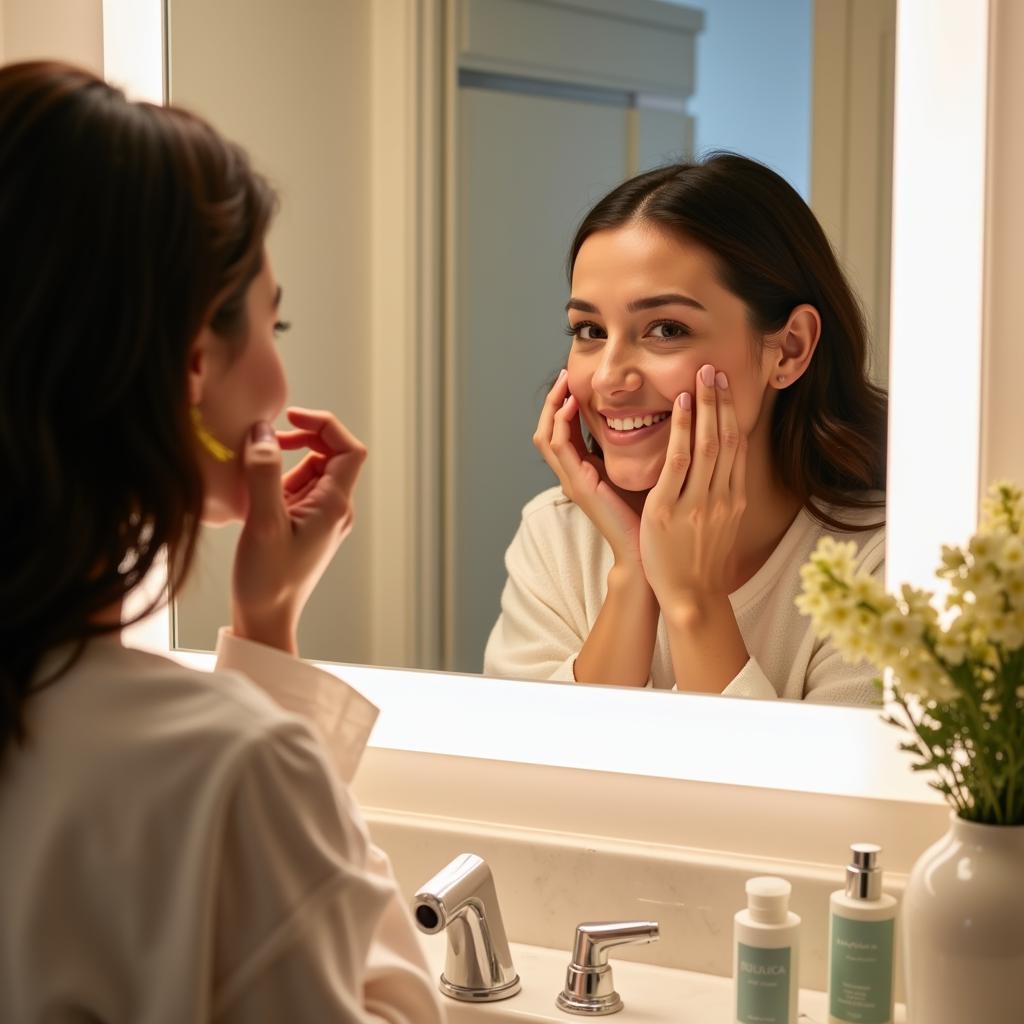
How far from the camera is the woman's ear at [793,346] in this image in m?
1.07

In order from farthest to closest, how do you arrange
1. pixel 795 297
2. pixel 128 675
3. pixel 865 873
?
pixel 795 297
pixel 865 873
pixel 128 675

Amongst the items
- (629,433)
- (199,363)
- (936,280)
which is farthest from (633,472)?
(199,363)

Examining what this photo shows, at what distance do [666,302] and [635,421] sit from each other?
0.11 m

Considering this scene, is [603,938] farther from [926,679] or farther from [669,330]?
[669,330]

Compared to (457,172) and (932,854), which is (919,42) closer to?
(457,172)

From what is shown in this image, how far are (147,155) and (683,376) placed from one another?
58 centimetres

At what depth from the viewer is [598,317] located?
1152mm

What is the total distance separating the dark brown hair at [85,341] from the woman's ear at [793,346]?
570 mm

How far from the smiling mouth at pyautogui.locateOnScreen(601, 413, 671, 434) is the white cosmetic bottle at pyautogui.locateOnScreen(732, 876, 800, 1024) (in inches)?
15.7

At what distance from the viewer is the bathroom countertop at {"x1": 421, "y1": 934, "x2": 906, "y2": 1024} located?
1013 millimetres

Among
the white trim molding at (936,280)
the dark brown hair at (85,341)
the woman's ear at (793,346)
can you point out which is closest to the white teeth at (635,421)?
the woman's ear at (793,346)

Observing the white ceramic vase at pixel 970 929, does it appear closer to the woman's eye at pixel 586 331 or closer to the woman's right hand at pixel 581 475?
the woman's right hand at pixel 581 475

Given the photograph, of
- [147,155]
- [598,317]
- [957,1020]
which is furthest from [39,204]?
[957,1020]

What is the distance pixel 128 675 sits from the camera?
24.2 inches
